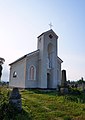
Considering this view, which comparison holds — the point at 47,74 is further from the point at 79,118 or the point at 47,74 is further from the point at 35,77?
the point at 79,118

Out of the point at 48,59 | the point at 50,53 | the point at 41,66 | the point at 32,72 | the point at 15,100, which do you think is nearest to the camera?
the point at 15,100

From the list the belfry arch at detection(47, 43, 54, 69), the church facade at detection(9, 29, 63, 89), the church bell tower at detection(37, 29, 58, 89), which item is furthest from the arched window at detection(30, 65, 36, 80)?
the belfry arch at detection(47, 43, 54, 69)

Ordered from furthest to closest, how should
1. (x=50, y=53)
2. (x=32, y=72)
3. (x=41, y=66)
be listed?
(x=50, y=53) → (x=32, y=72) → (x=41, y=66)

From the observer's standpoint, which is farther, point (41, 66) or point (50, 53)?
point (50, 53)

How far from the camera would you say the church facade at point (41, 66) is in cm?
2817

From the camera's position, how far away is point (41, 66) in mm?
28203

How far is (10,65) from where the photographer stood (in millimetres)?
33781

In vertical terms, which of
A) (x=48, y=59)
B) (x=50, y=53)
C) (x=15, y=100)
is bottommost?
(x=15, y=100)

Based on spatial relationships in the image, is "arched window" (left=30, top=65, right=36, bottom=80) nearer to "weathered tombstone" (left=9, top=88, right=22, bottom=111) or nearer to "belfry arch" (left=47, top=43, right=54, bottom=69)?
"belfry arch" (left=47, top=43, right=54, bottom=69)

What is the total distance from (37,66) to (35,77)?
5.80 feet

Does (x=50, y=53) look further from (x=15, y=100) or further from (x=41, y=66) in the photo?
(x=15, y=100)

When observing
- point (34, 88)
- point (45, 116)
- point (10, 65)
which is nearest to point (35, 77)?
A: point (34, 88)

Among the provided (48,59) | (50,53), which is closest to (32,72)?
(48,59)

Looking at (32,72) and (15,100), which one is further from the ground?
(32,72)
